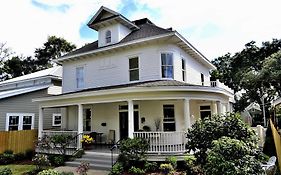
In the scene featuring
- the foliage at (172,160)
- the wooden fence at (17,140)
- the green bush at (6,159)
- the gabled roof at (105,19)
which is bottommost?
the green bush at (6,159)

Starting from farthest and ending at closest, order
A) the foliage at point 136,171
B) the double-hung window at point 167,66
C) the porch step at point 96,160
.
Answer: the double-hung window at point 167,66, the porch step at point 96,160, the foliage at point 136,171

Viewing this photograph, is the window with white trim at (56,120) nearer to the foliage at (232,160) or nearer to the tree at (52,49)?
the foliage at (232,160)

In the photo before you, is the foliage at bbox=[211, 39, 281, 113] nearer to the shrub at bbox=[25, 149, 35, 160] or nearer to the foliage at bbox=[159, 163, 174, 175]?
the foliage at bbox=[159, 163, 174, 175]

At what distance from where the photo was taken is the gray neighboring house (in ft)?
56.2

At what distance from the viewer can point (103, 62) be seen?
651 inches

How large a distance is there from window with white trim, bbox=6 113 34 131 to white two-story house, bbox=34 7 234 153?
2924 millimetres

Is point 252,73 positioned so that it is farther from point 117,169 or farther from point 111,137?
point 117,169

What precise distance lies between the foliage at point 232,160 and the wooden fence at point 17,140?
44.2 ft

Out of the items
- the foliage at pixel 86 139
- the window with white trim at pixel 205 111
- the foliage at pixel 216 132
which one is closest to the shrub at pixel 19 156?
the foliage at pixel 86 139

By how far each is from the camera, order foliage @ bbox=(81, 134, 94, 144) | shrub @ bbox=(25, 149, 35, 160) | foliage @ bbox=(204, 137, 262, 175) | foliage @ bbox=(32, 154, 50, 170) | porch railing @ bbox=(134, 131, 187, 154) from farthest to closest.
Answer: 1. shrub @ bbox=(25, 149, 35, 160)
2. foliage @ bbox=(81, 134, 94, 144)
3. foliage @ bbox=(32, 154, 50, 170)
4. porch railing @ bbox=(134, 131, 187, 154)
5. foliage @ bbox=(204, 137, 262, 175)

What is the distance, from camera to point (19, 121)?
59.2ft

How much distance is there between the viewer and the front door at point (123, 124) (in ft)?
49.4

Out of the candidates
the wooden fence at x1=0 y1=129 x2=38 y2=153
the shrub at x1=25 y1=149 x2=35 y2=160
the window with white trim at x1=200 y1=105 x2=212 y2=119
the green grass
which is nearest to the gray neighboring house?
the wooden fence at x1=0 y1=129 x2=38 y2=153

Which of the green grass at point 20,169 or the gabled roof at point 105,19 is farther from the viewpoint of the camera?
the gabled roof at point 105,19
